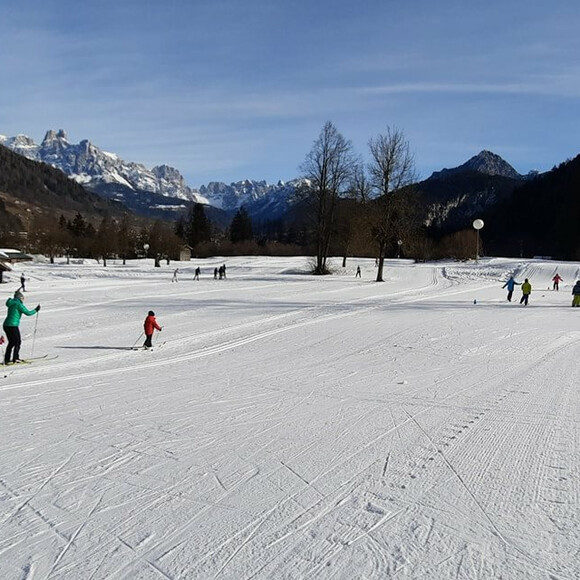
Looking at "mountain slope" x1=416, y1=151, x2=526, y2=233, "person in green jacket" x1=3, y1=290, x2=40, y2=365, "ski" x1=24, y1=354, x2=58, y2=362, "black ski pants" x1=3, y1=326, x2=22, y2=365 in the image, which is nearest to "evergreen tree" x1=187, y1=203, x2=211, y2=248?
"mountain slope" x1=416, y1=151, x2=526, y2=233

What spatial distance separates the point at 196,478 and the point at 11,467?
216 centimetres

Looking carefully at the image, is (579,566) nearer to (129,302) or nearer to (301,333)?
(301,333)

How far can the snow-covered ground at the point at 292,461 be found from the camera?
410cm

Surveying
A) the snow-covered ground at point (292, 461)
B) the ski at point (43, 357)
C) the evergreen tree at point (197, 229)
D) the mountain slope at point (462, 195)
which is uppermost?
the mountain slope at point (462, 195)

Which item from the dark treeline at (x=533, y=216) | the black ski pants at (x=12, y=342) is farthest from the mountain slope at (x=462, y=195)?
the black ski pants at (x=12, y=342)

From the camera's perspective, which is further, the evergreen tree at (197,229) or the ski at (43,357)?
the evergreen tree at (197,229)

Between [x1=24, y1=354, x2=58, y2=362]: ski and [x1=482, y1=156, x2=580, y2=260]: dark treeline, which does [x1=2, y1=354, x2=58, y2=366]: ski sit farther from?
[x1=482, y1=156, x2=580, y2=260]: dark treeline

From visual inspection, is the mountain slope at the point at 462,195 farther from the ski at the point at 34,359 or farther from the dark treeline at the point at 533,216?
the ski at the point at 34,359

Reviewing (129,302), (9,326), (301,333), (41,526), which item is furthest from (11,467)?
(129,302)

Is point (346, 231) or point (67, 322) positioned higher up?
point (346, 231)

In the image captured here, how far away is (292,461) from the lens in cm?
605

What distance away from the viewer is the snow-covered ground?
4.10 meters

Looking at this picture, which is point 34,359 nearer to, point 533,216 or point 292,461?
point 292,461

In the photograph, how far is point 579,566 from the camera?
3.92 m
